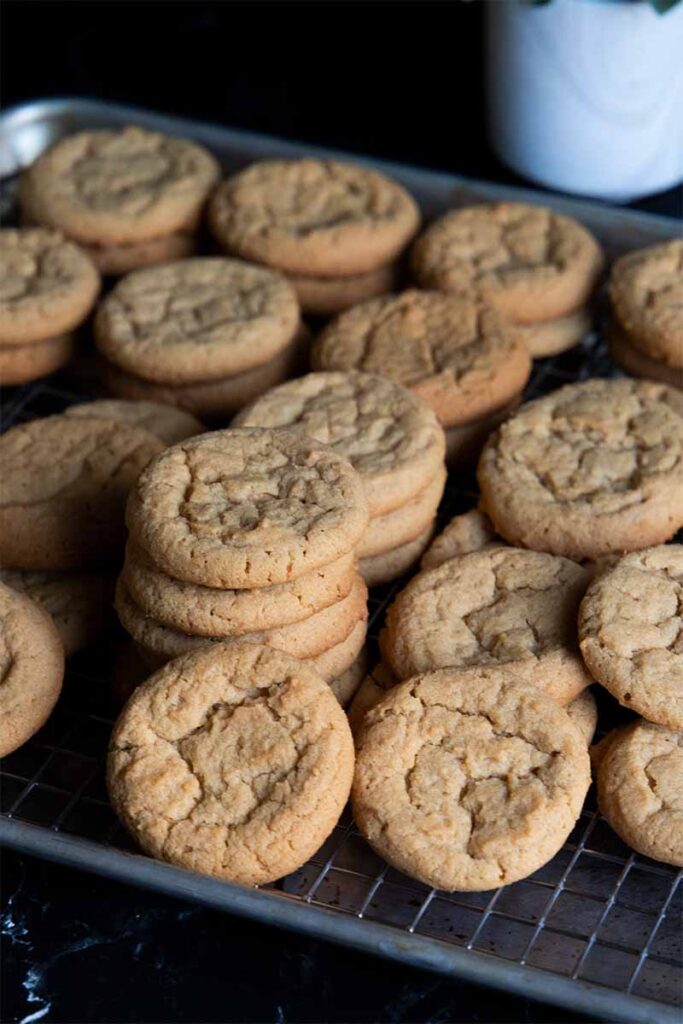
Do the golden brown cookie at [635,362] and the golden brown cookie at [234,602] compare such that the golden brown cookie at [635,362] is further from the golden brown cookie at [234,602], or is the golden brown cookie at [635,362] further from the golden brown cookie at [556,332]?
the golden brown cookie at [234,602]

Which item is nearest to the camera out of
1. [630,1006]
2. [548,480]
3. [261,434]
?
[630,1006]

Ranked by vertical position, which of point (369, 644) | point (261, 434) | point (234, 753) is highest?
point (261, 434)

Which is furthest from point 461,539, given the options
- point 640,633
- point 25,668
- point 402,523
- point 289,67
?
point 289,67

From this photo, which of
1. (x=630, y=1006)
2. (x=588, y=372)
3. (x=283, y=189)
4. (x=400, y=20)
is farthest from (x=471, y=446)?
(x=400, y=20)

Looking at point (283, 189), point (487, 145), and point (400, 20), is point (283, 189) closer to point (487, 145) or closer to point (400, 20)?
point (487, 145)

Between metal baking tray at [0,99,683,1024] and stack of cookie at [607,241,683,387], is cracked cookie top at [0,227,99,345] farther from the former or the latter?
stack of cookie at [607,241,683,387]

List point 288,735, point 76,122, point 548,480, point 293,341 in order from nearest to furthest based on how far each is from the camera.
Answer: point 288,735, point 548,480, point 293,341, point 76,122

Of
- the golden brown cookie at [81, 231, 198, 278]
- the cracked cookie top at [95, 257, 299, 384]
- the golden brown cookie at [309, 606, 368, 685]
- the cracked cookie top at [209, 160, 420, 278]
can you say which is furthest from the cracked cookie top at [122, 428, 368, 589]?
the golden brown cookie at [81, 231, 198, 278]
